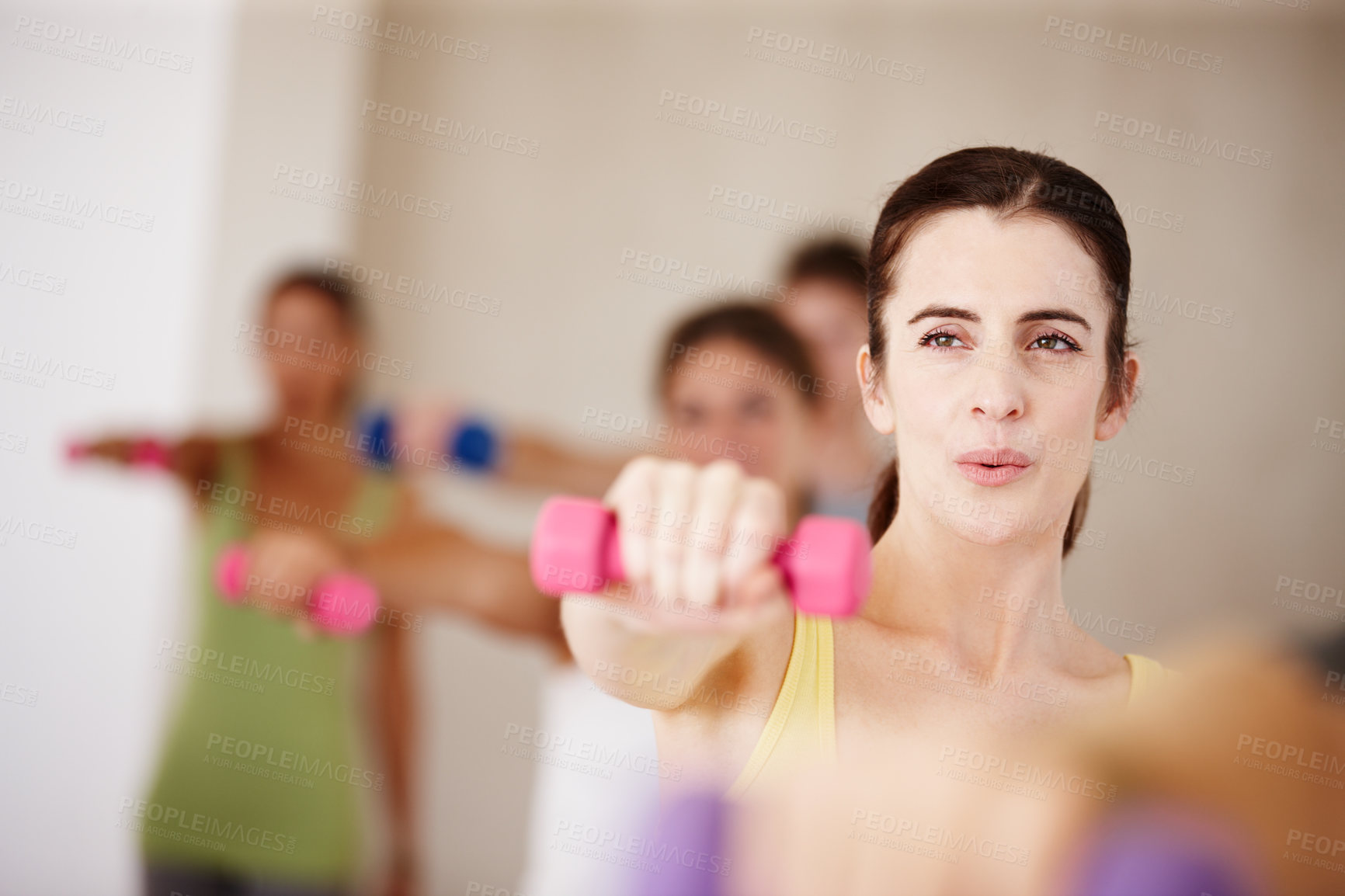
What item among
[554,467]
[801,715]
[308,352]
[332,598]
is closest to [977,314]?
[801,715]

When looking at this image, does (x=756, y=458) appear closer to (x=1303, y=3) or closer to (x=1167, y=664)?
(x=1167, y=664)

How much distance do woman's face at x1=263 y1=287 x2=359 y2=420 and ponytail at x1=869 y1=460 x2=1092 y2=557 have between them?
1.34m

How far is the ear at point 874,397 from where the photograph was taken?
874 millimetres

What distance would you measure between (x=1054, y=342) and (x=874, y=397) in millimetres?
159

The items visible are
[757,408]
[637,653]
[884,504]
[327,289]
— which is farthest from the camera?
[327,289]

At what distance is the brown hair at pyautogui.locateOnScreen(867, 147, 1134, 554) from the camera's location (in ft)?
2.75

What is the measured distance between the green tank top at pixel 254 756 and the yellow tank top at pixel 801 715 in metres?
1.10

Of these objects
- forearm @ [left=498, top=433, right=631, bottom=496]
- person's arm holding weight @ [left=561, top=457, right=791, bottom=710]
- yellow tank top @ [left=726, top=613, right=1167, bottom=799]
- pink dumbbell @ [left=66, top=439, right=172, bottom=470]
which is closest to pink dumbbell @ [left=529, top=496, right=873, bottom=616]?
person's arm holding weight @ [left=561, top=457, right=791, bottom=710]

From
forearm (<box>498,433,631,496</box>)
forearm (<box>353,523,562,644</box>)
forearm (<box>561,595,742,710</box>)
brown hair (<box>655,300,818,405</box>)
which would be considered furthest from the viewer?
forearm (<box>353,523,562,644</box>)

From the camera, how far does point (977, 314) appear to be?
824 millimetres

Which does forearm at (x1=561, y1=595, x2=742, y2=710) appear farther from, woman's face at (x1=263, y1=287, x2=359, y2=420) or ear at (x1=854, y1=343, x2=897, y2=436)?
woman's face at (x1=263, y1=287, x2=359, y2=420)

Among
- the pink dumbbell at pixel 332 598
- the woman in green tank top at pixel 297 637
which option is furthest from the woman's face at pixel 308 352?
the pink dumbbell at pixel 332 598

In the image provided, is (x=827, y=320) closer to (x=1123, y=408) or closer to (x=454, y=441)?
(x=1123, y=408)

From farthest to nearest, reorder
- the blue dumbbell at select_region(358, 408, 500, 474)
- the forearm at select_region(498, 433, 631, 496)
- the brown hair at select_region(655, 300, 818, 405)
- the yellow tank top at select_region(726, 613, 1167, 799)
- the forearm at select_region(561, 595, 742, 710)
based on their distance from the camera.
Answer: the forearm at select_region(498, 433, 631, 496) → the blue dumbbell at select_region(358, 408, 500, 474) → the brown hair at select_region(655, 300, 818, 405) → the yellow tank top at select_region(726, 613, 1167, 799) → the forearm at select_region(561, 595, 742, 710)
